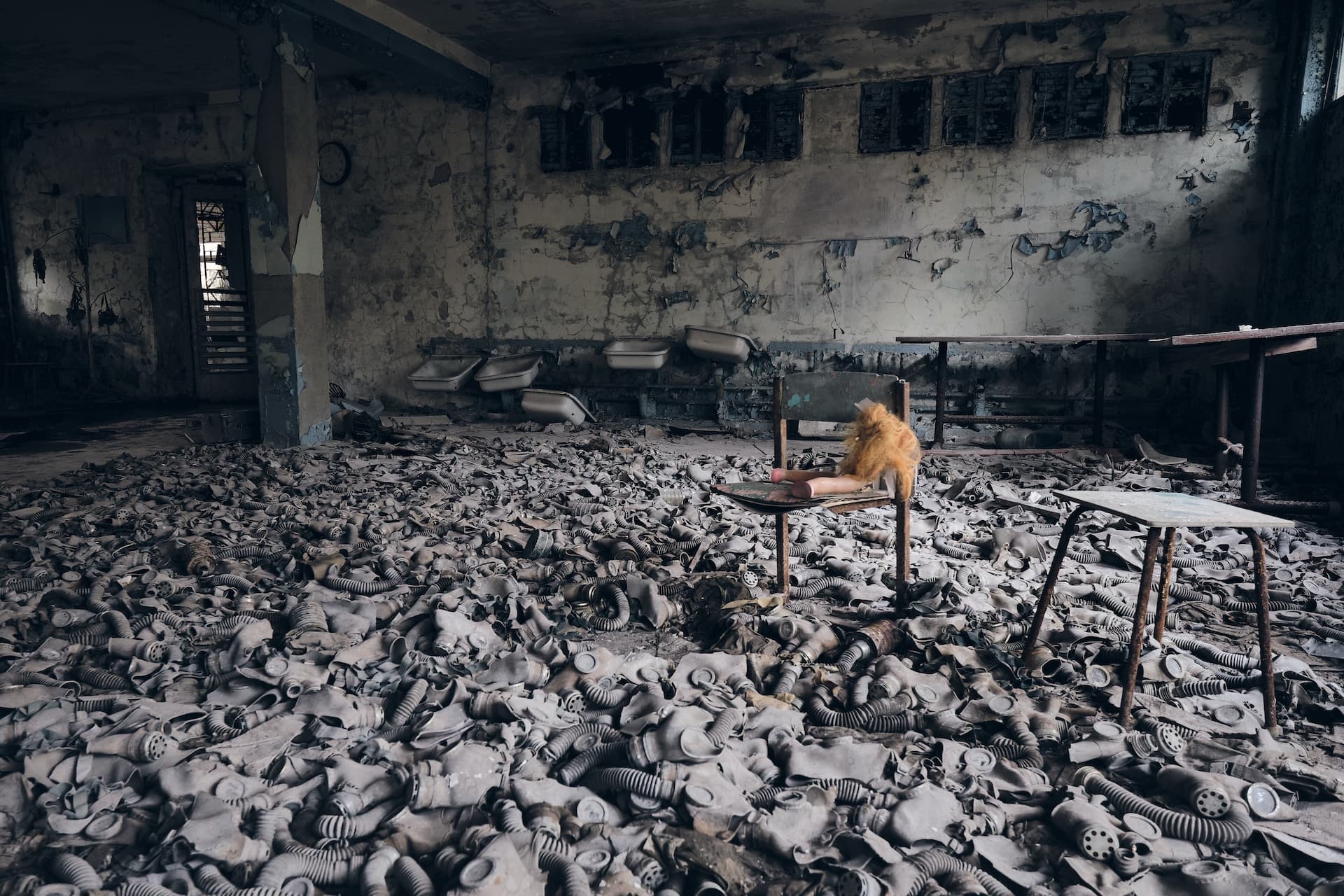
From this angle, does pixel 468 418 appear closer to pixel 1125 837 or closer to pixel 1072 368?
pixel 1072 368

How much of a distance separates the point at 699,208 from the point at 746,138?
0.84 metres

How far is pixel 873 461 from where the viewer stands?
3.00 m

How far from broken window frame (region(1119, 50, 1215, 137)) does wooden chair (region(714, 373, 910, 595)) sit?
222 inches

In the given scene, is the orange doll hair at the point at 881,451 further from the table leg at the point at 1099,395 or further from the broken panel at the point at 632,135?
the broken panel at the point at 632,135

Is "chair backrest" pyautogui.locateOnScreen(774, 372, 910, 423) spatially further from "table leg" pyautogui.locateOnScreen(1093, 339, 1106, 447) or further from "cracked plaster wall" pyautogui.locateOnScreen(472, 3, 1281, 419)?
"cracked plaster wall" pyautogui.locateOnScreen(472, 3, 1281, 419)

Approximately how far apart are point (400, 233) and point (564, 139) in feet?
7.52

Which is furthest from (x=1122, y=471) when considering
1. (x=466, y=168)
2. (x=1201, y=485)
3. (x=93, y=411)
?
(x=93, y=411)

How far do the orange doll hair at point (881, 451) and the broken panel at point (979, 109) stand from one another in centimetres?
565

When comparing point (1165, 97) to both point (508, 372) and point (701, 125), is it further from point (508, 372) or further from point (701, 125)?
point (508, 372)

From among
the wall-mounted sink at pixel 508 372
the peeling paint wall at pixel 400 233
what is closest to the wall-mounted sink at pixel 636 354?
the wall-mounted sink at pixel 508 372

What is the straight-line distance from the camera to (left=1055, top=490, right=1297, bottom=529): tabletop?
221 cm

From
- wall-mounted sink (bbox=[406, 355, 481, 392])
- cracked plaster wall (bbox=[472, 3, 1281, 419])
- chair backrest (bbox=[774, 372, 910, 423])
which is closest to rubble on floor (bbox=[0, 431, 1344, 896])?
chair backrest (bbox=[774, 372, 910, 423])

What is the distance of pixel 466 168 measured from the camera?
30.4ft

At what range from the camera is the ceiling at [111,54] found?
7.27 meters
